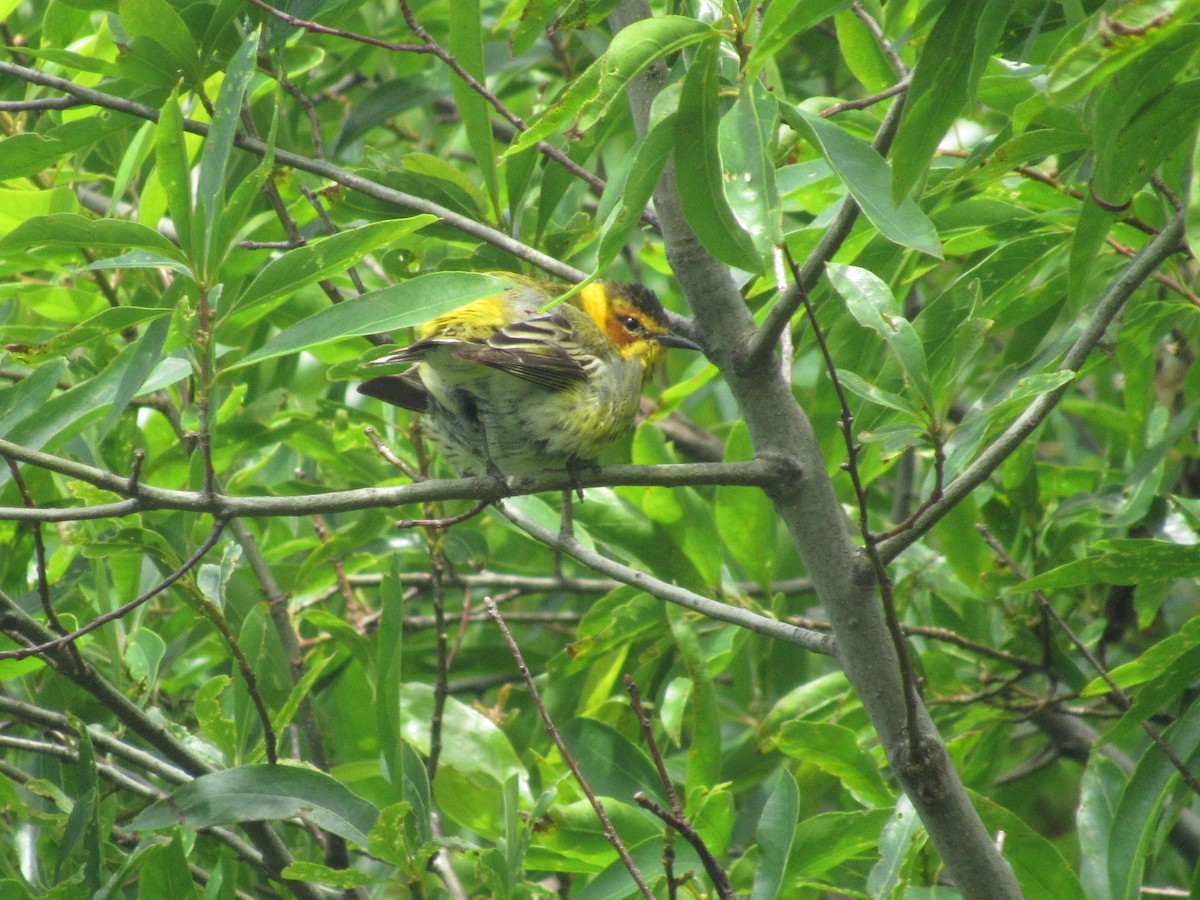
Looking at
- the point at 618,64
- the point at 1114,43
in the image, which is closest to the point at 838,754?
the point at 618,64

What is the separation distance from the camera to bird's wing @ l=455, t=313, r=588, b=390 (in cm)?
328

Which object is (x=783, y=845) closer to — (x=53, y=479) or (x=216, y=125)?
(x=216, y=125)

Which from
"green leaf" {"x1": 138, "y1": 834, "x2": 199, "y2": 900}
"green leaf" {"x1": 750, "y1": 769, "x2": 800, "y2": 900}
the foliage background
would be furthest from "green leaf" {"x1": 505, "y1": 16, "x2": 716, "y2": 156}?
"green leaf" {"x1": 138, "y1": 834, "x2": 199, "y2": 900}

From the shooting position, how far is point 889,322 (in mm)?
2207

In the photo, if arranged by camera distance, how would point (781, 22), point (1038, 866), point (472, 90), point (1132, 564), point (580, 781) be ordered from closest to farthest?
point (781, 22), point (580, 781), point (1132, 564), point (1038, 866), point (472, 90)

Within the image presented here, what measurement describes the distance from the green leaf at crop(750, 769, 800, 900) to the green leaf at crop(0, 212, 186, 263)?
1692 millimetres

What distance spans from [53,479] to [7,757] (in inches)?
32.3

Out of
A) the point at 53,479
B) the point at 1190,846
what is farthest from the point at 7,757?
the point at 1190,846

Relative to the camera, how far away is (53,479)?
3.42 m

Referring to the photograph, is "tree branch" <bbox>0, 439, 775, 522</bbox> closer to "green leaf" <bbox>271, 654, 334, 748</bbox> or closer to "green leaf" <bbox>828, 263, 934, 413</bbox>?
"green leaf" <bbox>828, 263, 934, 413</bbox>

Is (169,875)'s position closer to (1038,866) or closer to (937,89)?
(1038,866)

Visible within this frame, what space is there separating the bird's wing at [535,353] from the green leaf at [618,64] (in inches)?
53.7

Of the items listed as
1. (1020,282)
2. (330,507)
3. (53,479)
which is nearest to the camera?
(330,507)

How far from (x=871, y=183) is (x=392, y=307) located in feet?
3.09
